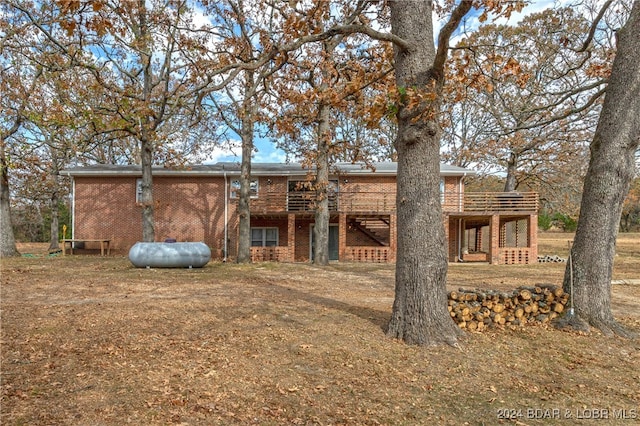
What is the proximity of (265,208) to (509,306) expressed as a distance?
49.0 ft

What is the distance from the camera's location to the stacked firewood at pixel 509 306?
611 centimetres

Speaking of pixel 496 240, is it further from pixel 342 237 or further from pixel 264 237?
pixel 264 237

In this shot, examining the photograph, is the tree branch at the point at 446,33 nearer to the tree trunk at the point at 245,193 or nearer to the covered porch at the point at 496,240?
the tree trunk at the point at 245,193

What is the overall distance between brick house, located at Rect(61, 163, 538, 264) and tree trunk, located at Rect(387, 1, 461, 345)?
14326mm

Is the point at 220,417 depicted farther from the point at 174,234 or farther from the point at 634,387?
the point at 174,234

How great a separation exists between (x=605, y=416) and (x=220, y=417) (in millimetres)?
3503

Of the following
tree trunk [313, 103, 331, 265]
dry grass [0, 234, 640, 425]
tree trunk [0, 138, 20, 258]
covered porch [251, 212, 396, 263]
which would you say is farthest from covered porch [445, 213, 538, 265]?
tree trunk [0, 138, 20, 258]

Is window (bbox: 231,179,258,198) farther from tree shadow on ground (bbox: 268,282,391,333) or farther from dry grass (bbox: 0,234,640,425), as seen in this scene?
dry grass (bbox: 0,234,640,425)

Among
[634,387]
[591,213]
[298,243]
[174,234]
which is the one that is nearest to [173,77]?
[174,234]

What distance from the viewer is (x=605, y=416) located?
12.0ft

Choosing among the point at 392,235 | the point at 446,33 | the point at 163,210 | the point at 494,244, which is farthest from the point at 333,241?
the point at 446,33

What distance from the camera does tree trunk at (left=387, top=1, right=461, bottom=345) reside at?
17.5 ft

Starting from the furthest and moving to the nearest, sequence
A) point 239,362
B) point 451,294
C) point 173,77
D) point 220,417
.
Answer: point 173,77, point 451,294, point 239,362, point 220,417

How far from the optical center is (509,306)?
6512 mm
